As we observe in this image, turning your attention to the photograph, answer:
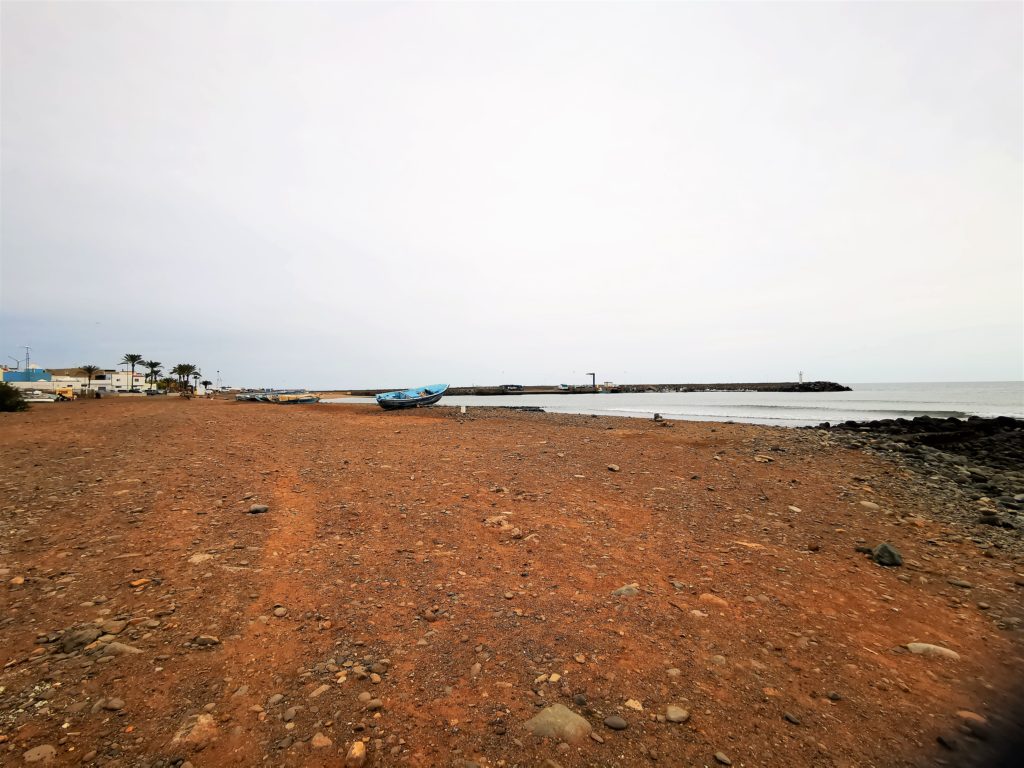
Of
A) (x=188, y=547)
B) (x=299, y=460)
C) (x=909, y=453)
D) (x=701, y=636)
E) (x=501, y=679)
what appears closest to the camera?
(x=501, y=679)

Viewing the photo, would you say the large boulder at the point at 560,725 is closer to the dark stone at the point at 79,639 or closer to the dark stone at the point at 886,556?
the dark stone at the point at 79,639

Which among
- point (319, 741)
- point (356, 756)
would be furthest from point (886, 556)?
point (319, 741)

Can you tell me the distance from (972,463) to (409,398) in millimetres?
30467

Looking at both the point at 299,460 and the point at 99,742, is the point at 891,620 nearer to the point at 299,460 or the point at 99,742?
the point at 99,742

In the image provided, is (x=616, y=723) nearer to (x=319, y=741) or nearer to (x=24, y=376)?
(x=319, y=741)

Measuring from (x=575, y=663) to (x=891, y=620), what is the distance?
345 cm

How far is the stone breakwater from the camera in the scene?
8.08m

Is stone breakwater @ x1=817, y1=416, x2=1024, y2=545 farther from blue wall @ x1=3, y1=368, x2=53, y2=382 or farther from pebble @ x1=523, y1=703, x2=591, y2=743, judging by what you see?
blue wall @ x1=3, y1=368, x2=53, y2=382

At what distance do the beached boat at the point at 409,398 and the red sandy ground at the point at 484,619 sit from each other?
2311 cm

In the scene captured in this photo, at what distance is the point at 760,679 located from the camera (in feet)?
11.6

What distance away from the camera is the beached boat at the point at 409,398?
106 ft

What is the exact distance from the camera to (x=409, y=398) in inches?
1356

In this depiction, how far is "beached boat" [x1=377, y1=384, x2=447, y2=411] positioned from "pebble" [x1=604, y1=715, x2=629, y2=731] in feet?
97.4

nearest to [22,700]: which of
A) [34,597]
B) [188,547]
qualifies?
[34,597]
